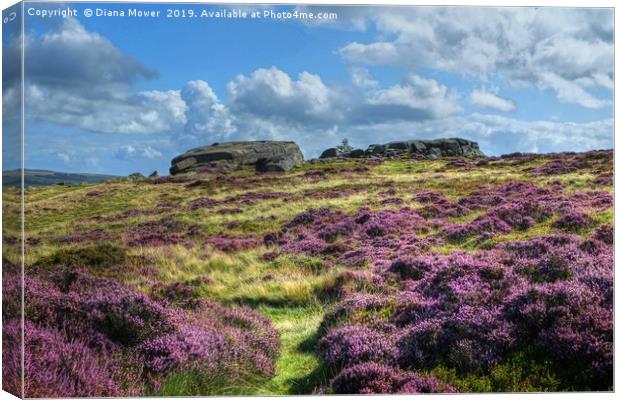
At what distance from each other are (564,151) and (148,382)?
7.59 meters

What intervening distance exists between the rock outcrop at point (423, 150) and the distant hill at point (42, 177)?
3.96 meters

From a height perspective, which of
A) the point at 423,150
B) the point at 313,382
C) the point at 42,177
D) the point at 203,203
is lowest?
the point at 313,382

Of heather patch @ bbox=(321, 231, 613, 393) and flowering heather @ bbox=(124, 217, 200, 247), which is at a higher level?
flowering heather @ bbox=(124, 217, 200, 247)

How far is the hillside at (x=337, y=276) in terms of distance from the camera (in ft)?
26.3

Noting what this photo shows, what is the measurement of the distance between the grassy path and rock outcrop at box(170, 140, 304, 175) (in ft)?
8.29

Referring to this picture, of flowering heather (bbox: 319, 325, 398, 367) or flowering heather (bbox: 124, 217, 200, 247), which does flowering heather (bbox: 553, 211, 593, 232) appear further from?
flowering heather (bbox: 124, 217, 200, 247)

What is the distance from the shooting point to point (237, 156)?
383 inches

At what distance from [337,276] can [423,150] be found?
8.68 feet

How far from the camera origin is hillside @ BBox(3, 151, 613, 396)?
8.01 meters

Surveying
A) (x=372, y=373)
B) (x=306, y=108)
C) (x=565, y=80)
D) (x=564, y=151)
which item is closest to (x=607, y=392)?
(x=372, y=373)

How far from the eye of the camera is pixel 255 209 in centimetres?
1099

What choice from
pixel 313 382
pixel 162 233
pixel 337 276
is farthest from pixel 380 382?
pixel 162 233

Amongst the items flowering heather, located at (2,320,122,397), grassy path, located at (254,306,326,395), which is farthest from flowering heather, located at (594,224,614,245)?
flowering heather, located at (2,320,122,397)

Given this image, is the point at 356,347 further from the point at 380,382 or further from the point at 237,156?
the point at 237,156
